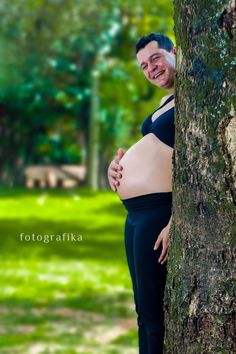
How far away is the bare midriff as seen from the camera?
2.58 meters

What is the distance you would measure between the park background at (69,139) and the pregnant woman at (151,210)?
4.59 meters

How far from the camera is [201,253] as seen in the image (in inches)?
92.4

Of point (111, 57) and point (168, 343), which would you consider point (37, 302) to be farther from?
point (111, 57)

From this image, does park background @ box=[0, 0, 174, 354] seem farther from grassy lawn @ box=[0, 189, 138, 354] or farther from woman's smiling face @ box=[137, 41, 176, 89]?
woman's smiling face @ box=[137, 41, 176, 89]

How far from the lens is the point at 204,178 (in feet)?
7.61

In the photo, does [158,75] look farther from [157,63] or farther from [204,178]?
[204,178]

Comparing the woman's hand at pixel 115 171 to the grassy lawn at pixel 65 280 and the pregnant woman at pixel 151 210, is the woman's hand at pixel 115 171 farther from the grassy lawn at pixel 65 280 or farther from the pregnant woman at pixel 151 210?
the grassy lawn at pixel 65 280

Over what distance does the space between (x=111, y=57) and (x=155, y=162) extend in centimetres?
2024

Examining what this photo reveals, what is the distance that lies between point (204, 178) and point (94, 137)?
20550 millimetres

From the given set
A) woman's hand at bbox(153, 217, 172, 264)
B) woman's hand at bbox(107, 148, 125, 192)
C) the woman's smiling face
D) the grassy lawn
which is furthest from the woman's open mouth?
the grassy lawn

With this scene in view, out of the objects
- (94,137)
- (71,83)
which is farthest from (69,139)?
(71,83)

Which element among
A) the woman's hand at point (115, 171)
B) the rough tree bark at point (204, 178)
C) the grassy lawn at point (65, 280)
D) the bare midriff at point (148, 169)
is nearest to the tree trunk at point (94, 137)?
the grassy lawn at point (65, 280)

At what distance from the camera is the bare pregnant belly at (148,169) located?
8.48 feet

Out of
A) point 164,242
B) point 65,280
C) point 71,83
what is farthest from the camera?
point 71,83
